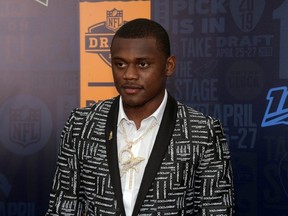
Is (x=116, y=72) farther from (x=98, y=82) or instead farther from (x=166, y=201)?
(x=98, y=82)

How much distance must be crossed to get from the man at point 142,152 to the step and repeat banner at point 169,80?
757 mm

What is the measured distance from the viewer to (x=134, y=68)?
1.02 metres

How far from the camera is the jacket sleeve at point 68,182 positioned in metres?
1.07

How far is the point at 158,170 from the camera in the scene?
101 cm

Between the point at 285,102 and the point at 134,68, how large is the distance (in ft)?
3.24

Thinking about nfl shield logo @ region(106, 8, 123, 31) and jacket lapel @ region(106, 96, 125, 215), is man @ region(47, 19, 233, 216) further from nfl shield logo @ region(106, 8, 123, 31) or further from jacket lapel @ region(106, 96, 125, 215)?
nfl shield logo @ region(106, 8, 123, 31)

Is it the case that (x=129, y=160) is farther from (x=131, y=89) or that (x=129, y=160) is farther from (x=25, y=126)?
(x=25, y=126)

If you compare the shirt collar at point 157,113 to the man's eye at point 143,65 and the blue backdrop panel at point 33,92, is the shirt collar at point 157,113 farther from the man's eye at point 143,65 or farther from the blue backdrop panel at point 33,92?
the blue backdrop panel at point 33,92

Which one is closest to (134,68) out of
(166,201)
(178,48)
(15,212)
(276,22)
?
(166,201)

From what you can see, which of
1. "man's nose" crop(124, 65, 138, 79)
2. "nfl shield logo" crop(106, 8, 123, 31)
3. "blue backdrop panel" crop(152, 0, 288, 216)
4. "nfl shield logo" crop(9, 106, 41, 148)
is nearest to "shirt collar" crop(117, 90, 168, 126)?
"man's nose" crop(124, 65, 138, 79)

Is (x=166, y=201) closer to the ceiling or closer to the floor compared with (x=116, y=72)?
closer to the floor

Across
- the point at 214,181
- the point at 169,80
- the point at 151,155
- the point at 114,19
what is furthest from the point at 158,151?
the point at 114,19

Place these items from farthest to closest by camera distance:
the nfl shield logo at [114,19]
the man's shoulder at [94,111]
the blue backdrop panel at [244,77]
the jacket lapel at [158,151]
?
the nfl shield logo at [114,19]
the blue backdrop panel at [244,77]
the man's shoulder at [94,111]
the jacket lapel at [158,151]

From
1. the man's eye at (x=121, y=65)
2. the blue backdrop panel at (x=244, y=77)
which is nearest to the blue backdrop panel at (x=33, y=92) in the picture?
the blue backdrop panel at (x=244, y=77)
